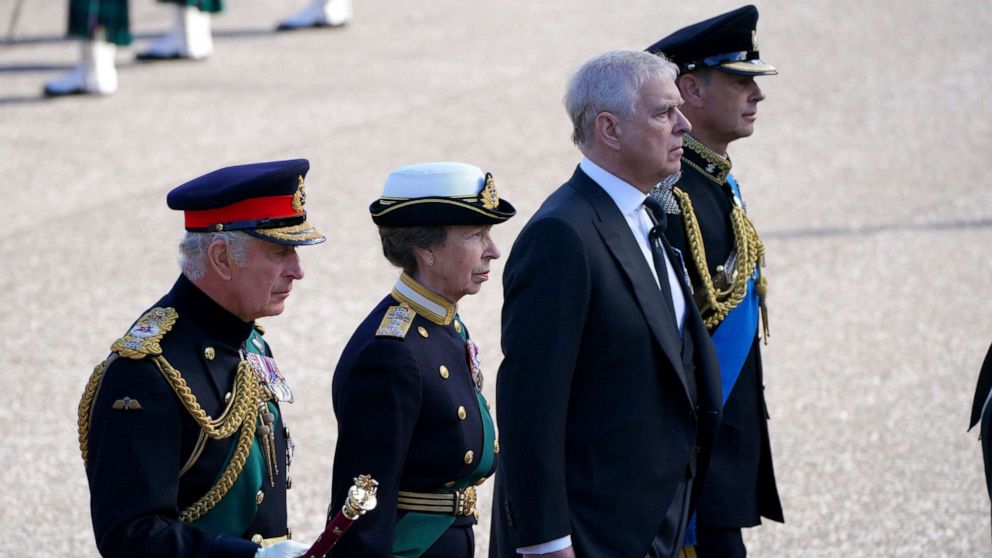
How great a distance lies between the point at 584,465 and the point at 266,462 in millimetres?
714

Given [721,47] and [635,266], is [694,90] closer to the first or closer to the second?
[721,47]

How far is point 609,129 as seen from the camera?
11.3 ft

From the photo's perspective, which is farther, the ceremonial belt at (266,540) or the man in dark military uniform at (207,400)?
the ceremonial belt at (266,540)

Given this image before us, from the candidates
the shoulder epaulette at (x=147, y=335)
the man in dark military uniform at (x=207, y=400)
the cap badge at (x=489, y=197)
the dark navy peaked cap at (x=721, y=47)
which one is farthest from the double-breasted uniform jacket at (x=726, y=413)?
the shoulder epaulette at (x=147, y=335)

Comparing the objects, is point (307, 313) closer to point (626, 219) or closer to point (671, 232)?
point (671, 232)

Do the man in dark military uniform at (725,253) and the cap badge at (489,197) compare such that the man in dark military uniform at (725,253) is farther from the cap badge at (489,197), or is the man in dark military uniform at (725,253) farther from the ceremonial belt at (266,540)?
the ceremonial belt at (266,540)

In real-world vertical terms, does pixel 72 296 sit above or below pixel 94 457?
below

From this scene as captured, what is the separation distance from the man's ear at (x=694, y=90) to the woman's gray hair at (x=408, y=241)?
118 cm

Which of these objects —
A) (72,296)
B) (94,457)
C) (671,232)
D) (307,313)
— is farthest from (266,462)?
(72,296)

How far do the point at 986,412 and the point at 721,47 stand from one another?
1298 millimetres

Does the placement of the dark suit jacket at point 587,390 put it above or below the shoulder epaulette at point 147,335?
below

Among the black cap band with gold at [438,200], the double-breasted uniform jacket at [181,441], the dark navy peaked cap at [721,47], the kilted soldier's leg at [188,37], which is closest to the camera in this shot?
the double-breasted uniform jacket at [181,441]

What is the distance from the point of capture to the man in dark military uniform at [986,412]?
3406 mm

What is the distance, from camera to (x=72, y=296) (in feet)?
25.3
